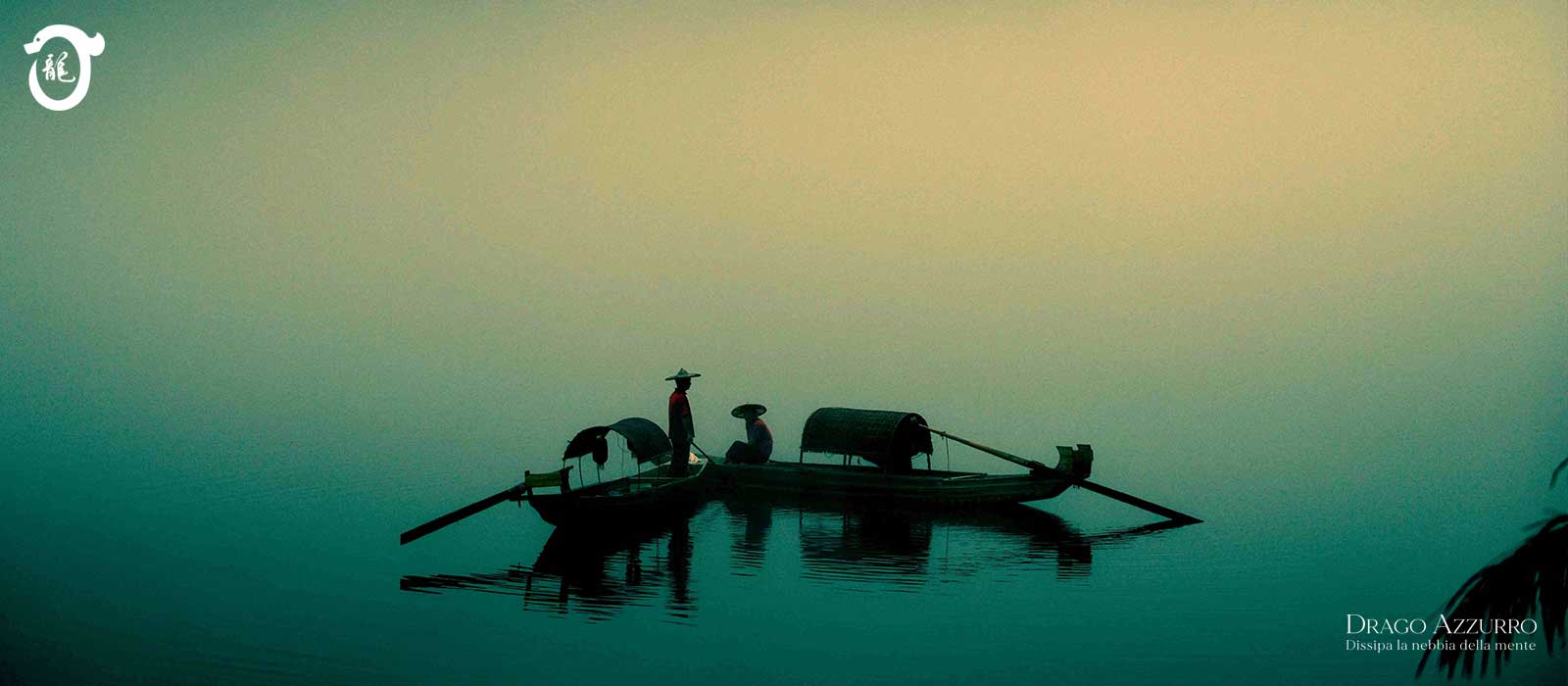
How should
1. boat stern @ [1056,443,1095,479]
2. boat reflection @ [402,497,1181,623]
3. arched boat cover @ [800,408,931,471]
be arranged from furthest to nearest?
arched boat cover @ [800,408,931,471] < boat stern @ [1056,443,1095,479] < boat reflection @ [402,497,1181,623]

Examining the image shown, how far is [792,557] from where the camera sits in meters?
7.43

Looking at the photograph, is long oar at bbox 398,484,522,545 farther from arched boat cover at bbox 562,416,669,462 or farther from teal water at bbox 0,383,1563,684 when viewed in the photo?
arched boat cover at bbox 562,416,669,462

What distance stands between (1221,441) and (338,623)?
11.6 meters

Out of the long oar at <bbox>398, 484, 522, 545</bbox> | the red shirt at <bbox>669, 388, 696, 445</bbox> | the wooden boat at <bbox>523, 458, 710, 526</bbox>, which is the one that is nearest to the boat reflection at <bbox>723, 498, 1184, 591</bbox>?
the wooden boat at <bbox>523, 458, 710, 526</bbox>

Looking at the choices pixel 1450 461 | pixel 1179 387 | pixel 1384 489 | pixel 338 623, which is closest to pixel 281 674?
pixel 338 623

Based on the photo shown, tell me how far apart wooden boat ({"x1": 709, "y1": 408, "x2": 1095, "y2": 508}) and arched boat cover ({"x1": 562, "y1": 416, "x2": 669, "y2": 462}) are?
1165 mm

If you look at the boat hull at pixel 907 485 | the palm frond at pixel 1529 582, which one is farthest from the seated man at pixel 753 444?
the palm frond at pixel 1529 582

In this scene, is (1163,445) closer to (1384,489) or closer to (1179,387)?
(1384,489)

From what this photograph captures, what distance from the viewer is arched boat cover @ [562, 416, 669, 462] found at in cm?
843

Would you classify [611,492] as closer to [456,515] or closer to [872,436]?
[456,515]

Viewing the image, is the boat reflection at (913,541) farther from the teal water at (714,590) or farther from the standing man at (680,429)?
the standing man at (680,429)

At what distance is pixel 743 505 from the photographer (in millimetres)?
9539

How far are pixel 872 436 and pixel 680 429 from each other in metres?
1.57

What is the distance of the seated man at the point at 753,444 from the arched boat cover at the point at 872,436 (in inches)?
20.9
